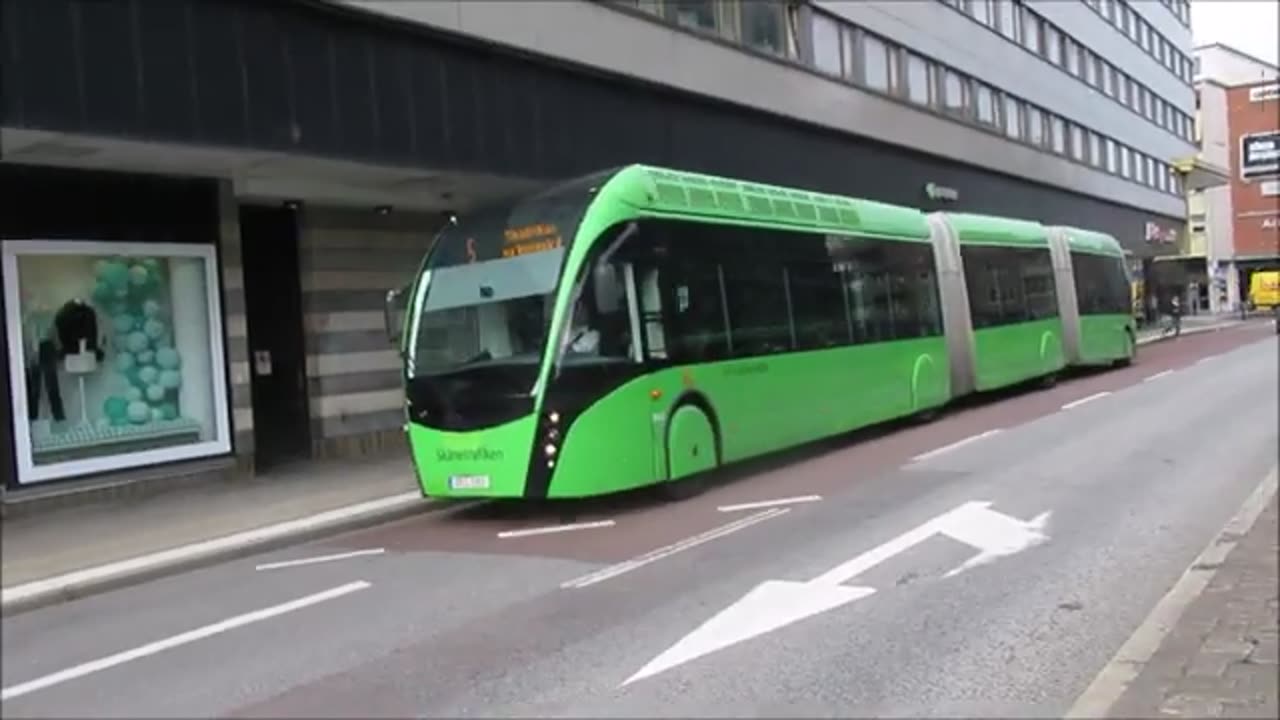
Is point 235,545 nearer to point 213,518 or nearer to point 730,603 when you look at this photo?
point 213,518

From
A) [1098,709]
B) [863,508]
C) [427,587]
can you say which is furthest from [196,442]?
[1098,709]

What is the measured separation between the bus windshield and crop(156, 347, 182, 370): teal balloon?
2199 mm

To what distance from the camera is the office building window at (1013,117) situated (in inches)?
1407

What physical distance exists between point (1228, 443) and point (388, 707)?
3534mm

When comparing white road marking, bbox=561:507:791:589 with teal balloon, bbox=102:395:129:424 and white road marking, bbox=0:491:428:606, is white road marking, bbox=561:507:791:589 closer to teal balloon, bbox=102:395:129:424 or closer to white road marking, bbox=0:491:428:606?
white road marking, bbox=0:491:428:606

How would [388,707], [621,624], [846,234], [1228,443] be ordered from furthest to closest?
[846,234] < [621,624] < [388,707] < [1228,443]

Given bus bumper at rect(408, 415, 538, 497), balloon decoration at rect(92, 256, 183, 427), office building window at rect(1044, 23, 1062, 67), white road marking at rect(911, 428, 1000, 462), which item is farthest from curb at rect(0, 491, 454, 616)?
office building window at rect(1044, 23, 1062, 67)

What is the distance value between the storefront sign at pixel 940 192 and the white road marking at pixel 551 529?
21.2 m

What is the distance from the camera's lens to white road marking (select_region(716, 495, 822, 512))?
10.1 meters

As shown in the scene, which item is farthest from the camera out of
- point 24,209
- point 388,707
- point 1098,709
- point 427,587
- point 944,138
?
point 944,138

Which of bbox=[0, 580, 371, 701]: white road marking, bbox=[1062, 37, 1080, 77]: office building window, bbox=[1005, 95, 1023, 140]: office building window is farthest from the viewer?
bbox=[1062, 37, 1080, 77]: office building window

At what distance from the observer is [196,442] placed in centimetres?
1221

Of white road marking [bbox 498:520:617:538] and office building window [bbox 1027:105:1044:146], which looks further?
office building window [bbox 1027:105:1044:146]

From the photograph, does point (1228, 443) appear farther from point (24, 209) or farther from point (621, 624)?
point (24, 209)
